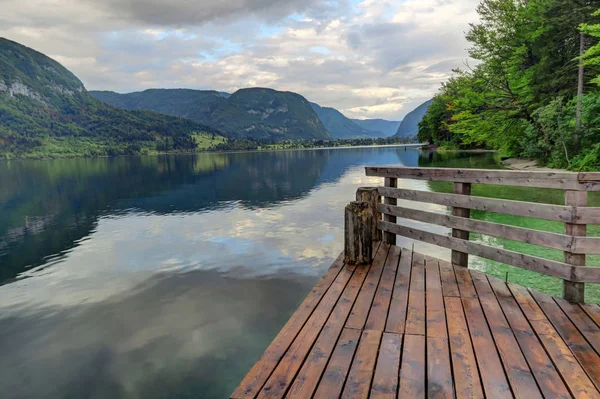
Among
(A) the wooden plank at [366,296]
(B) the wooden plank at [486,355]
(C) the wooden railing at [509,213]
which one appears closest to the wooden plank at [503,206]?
(C) the wooden railing at [509,213]

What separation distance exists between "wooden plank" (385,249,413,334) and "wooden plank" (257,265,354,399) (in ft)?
3.06

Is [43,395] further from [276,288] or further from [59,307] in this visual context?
[276,288]

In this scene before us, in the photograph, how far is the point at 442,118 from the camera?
9162 centimetres

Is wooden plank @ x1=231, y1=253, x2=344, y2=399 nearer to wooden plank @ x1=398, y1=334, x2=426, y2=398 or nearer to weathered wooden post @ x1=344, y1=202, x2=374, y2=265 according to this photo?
weathered wooden post @ x1=344, y1=202, x2=374, y2=265

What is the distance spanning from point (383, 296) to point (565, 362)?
2527 mm

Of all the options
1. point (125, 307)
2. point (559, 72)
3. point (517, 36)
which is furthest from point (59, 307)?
point (517, 36)

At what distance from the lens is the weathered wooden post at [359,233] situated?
7.23 metres

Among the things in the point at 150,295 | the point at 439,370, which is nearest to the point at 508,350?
the point at 439,370

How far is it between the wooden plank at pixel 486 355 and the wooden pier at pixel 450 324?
0.05ft

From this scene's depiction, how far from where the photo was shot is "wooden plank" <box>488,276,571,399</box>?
3381 millimetres

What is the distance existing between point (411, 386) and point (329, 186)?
35.8 meters

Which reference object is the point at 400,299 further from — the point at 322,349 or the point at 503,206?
the point at 503,206

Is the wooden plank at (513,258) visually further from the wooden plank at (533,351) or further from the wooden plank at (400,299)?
the wooden plank at (400,299)

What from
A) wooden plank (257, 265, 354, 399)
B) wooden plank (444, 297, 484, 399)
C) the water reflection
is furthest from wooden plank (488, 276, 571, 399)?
the water reflection
